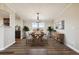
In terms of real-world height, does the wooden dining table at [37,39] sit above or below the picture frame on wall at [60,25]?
below

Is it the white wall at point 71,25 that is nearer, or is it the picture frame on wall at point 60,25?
the white wall at point 71,25

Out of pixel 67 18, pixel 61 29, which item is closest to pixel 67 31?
pixel 61 29

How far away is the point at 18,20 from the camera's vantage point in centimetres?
421

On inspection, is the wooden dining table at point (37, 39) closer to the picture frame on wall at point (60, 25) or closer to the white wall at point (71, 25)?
the picture frame on wall at point (60, 25)

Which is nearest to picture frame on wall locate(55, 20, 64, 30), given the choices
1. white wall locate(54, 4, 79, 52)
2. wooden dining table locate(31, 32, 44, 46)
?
white wall locate(54, 4, 79, 52)

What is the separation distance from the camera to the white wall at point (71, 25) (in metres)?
3.60

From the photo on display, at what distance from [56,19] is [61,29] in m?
0.53

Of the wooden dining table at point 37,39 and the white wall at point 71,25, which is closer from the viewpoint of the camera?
the white wall at point 71,25

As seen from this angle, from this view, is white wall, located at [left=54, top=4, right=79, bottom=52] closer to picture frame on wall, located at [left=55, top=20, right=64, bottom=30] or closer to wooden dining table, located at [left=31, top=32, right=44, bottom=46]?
picture frame on wall, located at [left=55, top=20, right=64, bottom=30]

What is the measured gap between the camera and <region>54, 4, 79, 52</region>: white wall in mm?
3600

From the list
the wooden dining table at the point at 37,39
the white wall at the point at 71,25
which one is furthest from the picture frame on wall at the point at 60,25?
the wooden dining table at the point at 37,39

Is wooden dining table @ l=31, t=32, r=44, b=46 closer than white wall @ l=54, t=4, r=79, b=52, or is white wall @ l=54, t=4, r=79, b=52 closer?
white wall @ l=54, t=4, r=79, b=52

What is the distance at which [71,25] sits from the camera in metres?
4.10
